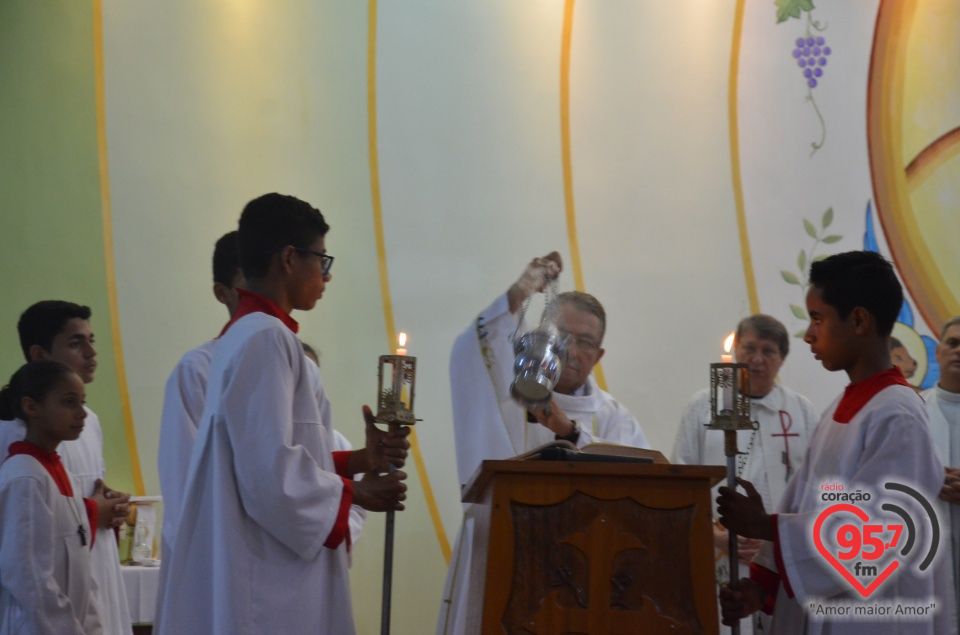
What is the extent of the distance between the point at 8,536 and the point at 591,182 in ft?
12.7

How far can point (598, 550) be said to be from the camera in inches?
90.8

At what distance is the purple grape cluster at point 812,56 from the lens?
6391mm

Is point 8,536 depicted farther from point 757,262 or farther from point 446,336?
point 757,262

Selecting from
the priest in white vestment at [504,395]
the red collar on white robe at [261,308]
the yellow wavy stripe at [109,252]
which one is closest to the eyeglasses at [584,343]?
the priest in white vestment at [504,395]

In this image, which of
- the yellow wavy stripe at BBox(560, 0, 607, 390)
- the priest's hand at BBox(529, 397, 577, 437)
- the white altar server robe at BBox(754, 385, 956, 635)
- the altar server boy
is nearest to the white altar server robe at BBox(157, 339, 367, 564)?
the priest's hand at BBox(529, 397, 577, 437)

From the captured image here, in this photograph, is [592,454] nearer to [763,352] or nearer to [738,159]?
[763,352]

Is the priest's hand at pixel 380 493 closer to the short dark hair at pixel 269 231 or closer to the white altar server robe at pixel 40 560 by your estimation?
the short dark hair at pixel 269 231

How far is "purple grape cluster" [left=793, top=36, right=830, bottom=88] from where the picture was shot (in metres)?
6.39

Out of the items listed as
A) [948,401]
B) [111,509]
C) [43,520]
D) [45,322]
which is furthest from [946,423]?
[45,322]

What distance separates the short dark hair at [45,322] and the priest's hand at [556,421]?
2.16 metres

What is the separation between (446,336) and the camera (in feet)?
19.8

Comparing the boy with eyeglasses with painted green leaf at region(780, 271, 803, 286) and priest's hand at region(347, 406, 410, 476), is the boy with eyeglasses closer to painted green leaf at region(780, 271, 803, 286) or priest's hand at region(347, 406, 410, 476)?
priest's hand at region(347, 406, 410, 476)

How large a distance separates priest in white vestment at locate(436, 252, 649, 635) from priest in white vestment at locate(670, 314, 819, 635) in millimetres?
851

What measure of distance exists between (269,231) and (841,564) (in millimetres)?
1788
